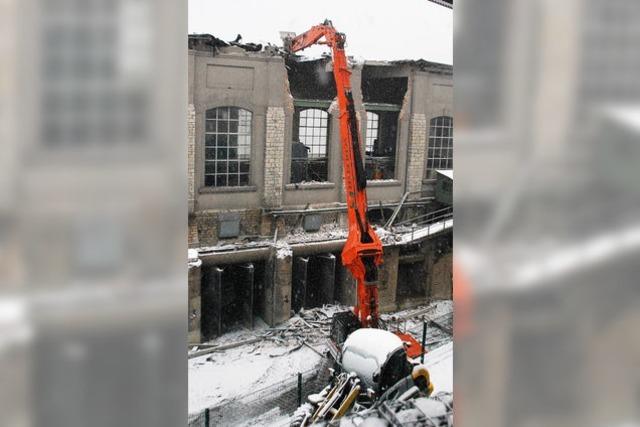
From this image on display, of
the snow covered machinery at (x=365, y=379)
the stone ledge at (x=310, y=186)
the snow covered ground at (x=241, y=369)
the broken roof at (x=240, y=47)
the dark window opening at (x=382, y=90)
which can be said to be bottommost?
the snow covered ground at (x=241, y=369)

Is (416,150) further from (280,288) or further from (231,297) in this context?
(231,297)

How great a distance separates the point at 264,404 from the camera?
5.39m

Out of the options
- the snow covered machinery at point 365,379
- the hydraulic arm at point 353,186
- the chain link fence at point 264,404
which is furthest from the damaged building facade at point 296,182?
the snow covered machinery at point 365,379

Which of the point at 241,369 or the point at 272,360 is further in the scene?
the point at 272,360

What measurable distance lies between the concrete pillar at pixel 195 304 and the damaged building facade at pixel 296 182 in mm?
16

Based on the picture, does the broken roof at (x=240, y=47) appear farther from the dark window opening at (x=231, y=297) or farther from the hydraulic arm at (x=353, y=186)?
the dark window opening at (x=231, y=297)

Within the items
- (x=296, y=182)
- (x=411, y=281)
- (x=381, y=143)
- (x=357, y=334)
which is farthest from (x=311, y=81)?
(x=357, y=334)

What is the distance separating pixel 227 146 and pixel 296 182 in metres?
1.34

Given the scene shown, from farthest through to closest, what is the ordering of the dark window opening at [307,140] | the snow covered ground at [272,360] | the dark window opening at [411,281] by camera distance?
the dark window opening at [411,281], the dark window opening at [307,140], the snow covered ground at [272,360]

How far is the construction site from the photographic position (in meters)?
5.54

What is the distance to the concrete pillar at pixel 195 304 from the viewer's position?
678cm

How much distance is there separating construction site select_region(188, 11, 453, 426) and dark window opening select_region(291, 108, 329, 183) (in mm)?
22

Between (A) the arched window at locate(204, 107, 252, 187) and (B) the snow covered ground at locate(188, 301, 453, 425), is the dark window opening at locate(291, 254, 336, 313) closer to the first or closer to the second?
(B) the snow covered ground at locate(188, 301, 453, 425)
